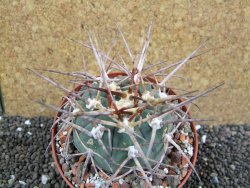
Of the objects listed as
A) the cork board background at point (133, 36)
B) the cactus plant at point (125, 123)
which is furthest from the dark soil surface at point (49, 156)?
the cactus plant at point (125, 123)

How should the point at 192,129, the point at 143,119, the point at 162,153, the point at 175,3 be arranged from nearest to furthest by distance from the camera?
the point at 143,119
the point at 162,153
the point at 192,129
the point at 175,3

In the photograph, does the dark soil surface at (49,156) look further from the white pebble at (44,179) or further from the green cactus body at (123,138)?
the green cactus body at (123,138)

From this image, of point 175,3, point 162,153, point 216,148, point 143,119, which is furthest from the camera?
point 216,148

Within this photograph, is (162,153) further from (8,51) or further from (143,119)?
(8,51)

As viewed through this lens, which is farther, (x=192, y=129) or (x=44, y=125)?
(x=44, y=125)

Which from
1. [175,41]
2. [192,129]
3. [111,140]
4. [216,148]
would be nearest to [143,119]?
[111,140]
